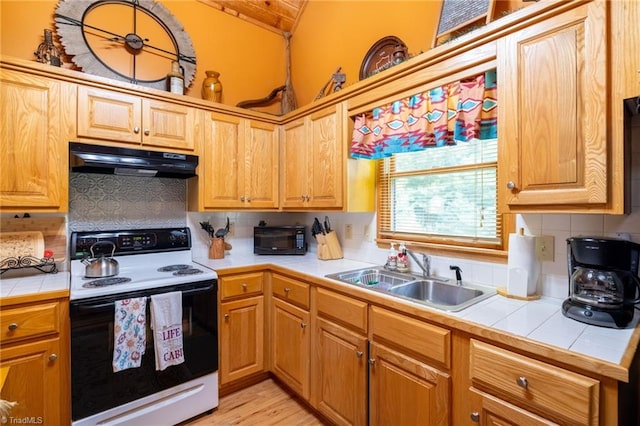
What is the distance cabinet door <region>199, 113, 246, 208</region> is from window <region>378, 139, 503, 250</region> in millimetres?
1148

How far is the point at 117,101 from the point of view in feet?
6.48

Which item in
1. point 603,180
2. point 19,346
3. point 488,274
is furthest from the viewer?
point 488,274

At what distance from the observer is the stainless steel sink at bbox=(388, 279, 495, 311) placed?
5.42 feet

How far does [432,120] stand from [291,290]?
4.54 feet

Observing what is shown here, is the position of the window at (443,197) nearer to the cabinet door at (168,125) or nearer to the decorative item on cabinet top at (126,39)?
the cabinet door at (168,125)

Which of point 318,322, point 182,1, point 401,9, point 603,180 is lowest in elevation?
point 318,322

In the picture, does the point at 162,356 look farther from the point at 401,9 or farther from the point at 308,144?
the point at 401,9

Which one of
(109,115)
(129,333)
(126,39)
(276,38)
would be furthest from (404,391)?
(276,38)

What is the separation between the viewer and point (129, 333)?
1658 millimetres

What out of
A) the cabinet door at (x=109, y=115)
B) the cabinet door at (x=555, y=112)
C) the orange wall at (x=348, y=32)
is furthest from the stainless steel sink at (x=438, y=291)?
the cabinet door at (x=109, y=115)

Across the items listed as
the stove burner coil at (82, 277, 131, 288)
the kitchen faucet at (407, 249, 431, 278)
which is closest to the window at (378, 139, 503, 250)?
the kitchen faucet at (407, 249, 431, 278)

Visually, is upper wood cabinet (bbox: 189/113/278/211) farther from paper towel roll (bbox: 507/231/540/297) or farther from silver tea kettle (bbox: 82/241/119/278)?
paper towel roll (bbox: 507/231/540/297)

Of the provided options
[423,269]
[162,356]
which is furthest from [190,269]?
[423,269]

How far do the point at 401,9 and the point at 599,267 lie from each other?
6.54 ft
